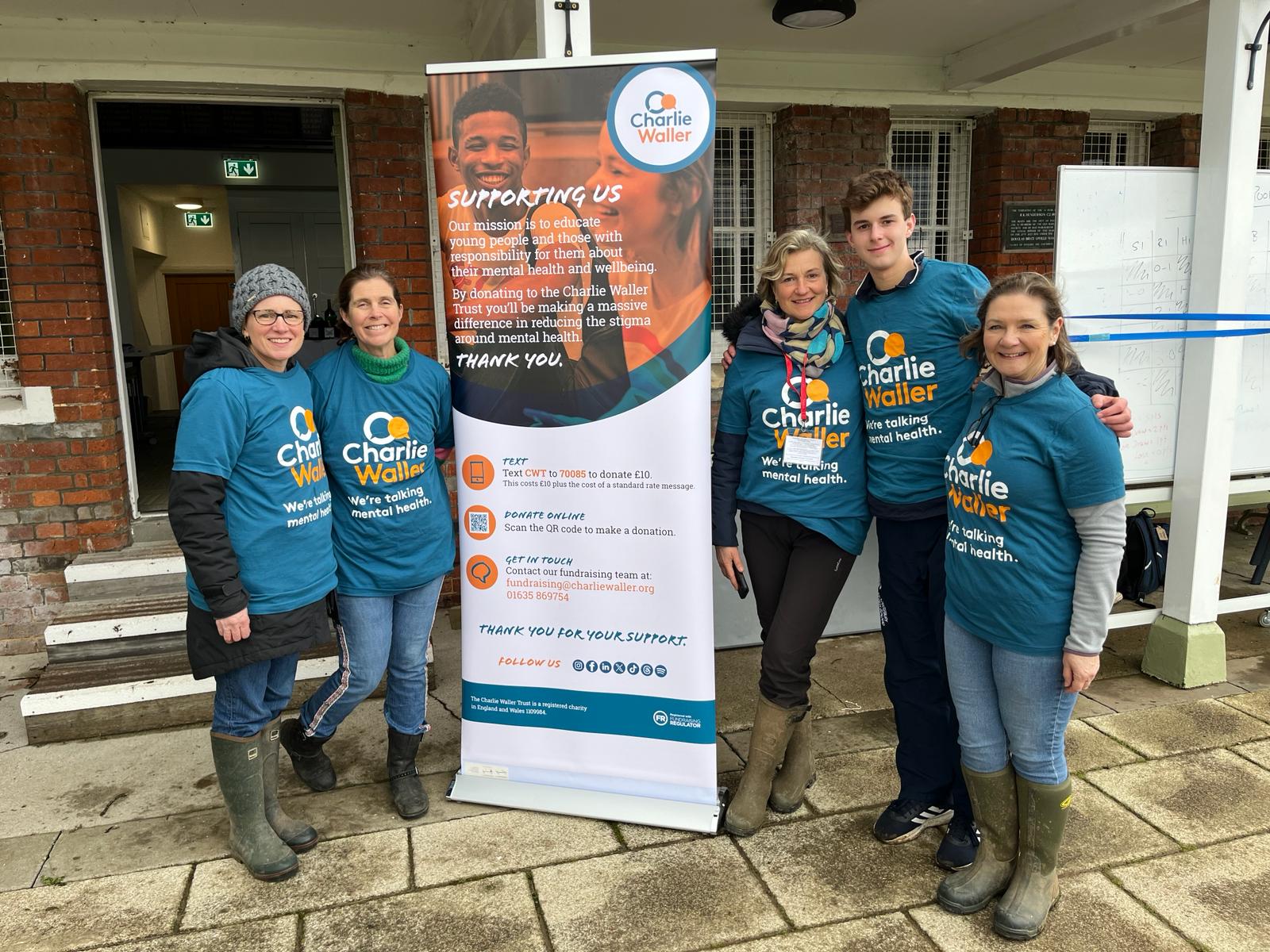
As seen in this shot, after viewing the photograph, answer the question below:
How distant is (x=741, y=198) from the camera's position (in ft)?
18.4

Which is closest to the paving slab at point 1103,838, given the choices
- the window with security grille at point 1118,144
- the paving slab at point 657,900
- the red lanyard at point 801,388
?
the paving slab at point 657,900

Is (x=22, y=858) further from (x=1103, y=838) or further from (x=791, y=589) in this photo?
(x=1103, y=838)

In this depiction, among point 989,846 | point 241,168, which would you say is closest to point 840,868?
point 989,846

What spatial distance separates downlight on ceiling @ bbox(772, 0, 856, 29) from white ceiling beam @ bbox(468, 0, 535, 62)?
1.18m

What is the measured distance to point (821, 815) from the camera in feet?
9.53

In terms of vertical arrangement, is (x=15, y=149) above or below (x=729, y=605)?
above

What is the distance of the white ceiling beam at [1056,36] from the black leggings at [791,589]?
122 inches

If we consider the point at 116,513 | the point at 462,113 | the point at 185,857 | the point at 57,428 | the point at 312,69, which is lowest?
the point at 185,857

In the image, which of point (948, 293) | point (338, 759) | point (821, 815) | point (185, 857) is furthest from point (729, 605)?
point (185, 857)

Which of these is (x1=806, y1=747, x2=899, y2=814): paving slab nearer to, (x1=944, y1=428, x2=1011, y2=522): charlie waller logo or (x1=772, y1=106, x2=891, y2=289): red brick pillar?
(x1=944, y1=428, x2=1011, y2=522): charlie waller logo

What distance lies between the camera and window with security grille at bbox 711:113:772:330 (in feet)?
18.0

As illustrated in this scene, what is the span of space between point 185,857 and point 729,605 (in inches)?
98.7

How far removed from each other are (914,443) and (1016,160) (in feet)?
12.8

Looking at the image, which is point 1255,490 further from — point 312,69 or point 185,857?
point 312,69
